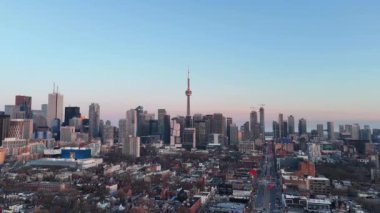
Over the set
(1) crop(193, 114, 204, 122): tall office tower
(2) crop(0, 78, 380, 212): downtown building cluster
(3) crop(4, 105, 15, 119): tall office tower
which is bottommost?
(2) crop(0, 78, 380, 212): downtown building cluster

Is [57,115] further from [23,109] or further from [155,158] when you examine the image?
[155,158]

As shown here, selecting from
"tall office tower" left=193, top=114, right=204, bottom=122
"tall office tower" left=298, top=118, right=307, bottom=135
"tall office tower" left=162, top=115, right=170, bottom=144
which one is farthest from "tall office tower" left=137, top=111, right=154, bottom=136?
"tall office tower" left=298, top=118, right=307, bottom=135

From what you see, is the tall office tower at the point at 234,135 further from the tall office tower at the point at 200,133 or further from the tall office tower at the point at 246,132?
the tall office tower at the point at 200,133

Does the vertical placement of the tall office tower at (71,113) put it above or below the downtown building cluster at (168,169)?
above

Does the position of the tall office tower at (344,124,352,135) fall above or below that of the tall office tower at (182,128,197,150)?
above

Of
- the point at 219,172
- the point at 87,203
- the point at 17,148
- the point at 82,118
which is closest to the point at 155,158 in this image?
the point at 219,172

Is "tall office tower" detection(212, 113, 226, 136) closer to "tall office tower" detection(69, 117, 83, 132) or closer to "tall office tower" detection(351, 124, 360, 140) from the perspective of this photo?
"tall office tower" detection(351, 124, 360, 140)

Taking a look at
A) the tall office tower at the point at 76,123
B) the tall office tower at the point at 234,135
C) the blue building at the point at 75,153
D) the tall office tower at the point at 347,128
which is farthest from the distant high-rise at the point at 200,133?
the tall office tower at the point at 347,128
